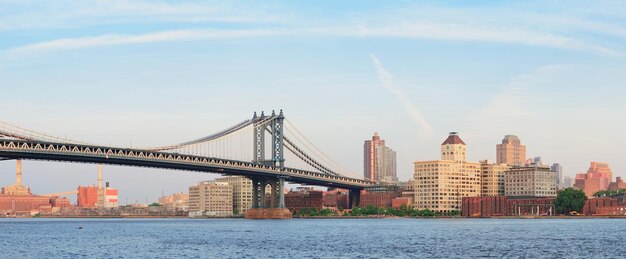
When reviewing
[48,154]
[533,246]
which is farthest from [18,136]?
[533,246]

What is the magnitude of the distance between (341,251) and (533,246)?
15.6 metres

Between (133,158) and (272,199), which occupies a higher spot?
(133,158)

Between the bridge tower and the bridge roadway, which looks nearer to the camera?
the bridge roadway

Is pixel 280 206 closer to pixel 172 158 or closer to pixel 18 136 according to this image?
pixel 172 158

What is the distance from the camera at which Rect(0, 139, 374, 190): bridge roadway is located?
115 m

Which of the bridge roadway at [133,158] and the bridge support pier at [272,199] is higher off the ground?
the bridge roadway at [133,158]

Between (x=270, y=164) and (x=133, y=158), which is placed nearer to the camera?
(x=133, y=158)

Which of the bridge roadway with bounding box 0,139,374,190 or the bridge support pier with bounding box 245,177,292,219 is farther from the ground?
the bridge roadway with bounding box 0,139,374,190

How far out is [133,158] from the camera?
13075cm

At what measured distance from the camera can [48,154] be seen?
117 meters

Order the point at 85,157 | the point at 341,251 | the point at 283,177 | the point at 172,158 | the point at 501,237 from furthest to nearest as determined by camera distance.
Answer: the point at 283,177, the point at 172,158, the point at 85,157, the point at 501,237, the point at 341,251

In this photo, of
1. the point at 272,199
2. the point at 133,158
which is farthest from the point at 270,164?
the point at 133,158

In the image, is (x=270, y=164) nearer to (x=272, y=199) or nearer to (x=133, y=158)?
(x=272, y=199)

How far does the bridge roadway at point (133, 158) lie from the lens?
378 ft
